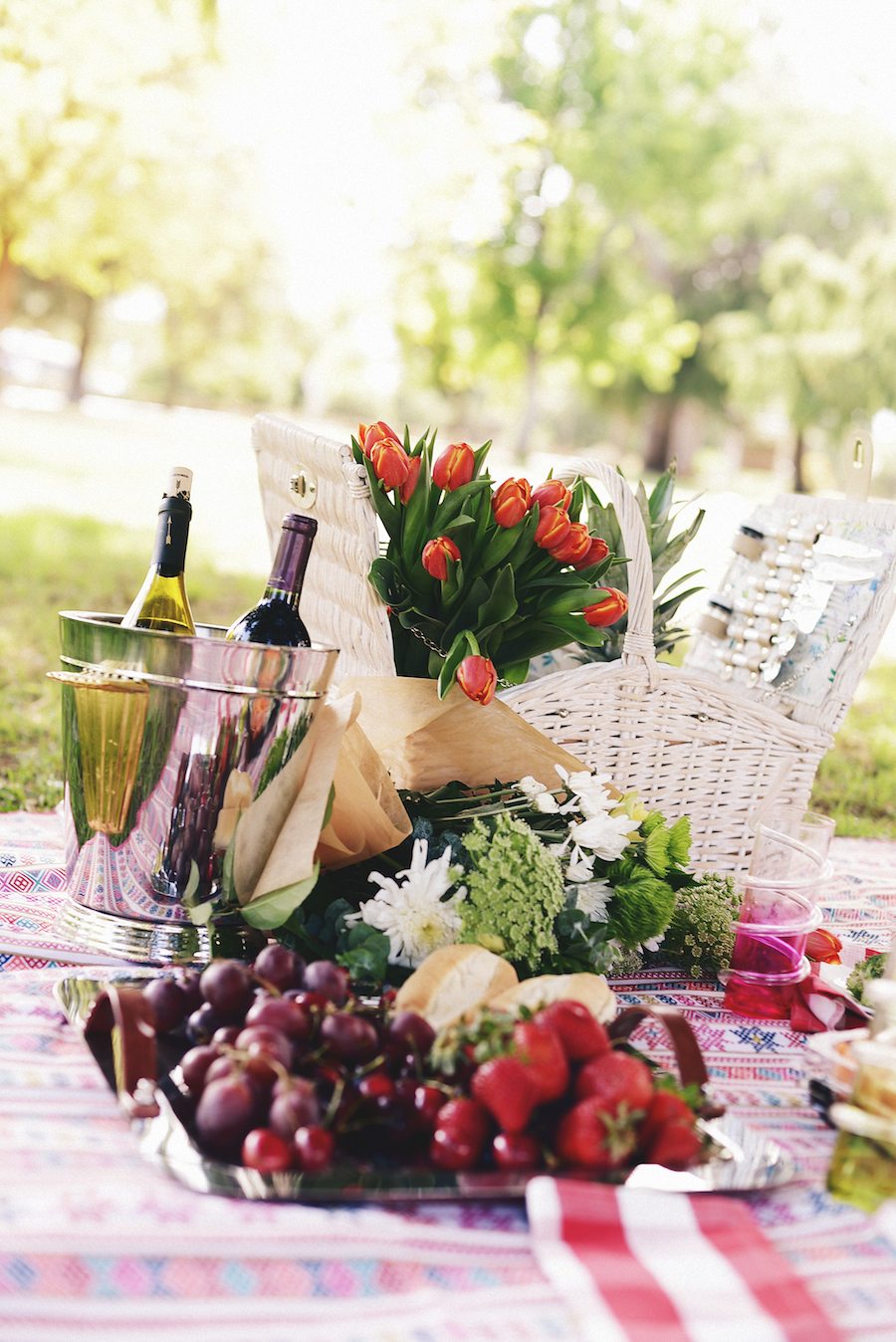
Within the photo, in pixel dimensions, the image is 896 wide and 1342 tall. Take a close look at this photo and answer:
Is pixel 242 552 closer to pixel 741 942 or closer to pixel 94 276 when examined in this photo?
pixel 94 276

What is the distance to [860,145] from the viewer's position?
15898mm

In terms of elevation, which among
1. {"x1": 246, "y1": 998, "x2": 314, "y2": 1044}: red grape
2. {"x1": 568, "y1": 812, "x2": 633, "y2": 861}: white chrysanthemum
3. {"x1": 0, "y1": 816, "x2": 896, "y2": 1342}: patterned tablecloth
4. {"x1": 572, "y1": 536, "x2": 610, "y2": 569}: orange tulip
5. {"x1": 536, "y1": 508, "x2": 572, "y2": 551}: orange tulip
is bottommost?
{"x1": 0, "y1": 816, "x2": 896, "y2": 1342}: patterned tablecloth

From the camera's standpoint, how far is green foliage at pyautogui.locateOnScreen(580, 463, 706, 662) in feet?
6.75

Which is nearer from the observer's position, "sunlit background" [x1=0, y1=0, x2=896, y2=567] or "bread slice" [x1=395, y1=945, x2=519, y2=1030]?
"bread slice" [x1=395, y1=945, x2=519, y2=1030]

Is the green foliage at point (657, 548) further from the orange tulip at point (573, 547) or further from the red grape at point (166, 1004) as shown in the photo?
the red grape at point (166, 1004)

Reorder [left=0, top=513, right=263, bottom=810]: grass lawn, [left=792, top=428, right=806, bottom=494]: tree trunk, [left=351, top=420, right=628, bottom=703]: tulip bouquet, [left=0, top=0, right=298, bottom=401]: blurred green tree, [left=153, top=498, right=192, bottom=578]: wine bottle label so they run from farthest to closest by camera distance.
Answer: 1. [left=792, top=428, right=806, bottom=494]: tree trunk
2. [left=0, top=0, right=298, bottom=401]: blurred green tree
3. [left=0, top=513, right=263, bottom=810]: grass lawn
4. [left=351, top=420, right=628, bottom=703]: tulip bouquet
5. [left=153, top=498, right=192, bottom=578]: wine bottle label

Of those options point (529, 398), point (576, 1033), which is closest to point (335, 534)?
point (576, 1033)

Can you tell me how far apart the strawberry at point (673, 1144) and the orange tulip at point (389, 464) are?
938 mm

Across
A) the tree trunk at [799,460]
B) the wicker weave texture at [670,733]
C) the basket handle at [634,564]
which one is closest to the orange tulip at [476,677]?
the wicker weave texture at [670,733]

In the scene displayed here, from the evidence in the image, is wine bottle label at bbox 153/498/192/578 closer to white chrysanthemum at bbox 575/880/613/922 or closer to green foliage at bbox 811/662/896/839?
white chrysanthemum at bbox 575/880/613/922

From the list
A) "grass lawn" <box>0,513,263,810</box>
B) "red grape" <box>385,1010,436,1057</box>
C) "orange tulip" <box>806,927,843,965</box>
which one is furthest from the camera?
"grass lawn" <box>0,513,263,810</box>

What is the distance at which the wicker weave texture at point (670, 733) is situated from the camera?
186cm

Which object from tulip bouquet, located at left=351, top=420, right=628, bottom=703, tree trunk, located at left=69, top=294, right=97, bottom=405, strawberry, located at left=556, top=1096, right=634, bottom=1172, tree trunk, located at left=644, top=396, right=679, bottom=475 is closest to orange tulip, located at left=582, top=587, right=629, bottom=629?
tulip bouquet, located at left=351, top=420, right=628, bottom=703

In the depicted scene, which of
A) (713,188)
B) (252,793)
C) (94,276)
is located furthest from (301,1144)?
(713,188)
